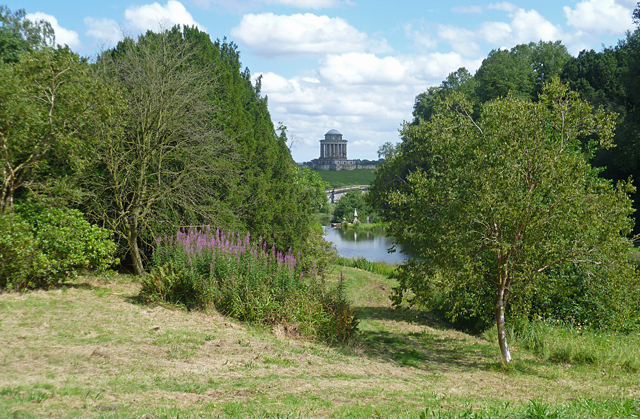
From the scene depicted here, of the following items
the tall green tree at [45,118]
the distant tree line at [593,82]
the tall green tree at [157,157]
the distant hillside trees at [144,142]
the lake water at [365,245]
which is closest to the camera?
the tall green tree at [45,118]

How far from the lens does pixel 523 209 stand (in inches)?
338

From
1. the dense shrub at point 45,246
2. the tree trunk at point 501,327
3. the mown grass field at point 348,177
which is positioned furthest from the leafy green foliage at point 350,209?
the tree trunk at point 501,327

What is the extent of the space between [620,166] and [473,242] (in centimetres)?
2671

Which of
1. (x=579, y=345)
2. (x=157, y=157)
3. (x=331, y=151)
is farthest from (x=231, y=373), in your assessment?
(x=331, y=151)

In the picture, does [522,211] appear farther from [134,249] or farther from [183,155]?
[134,249]

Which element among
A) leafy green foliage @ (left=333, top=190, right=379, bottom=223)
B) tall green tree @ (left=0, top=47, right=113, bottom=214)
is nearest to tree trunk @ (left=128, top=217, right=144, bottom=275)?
tall green tree @ (left=0, top=47, right=113, bottom=214)

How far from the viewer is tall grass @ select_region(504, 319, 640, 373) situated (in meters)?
9.49

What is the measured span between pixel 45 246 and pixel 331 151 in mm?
156208

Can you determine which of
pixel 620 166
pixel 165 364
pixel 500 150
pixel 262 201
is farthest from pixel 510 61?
pixel 165 364

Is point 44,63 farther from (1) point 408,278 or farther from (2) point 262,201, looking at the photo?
(1) point 408,278

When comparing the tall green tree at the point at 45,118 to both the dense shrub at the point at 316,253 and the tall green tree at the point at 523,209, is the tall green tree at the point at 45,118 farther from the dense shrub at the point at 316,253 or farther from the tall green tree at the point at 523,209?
the dense shrub at the point at 316,253

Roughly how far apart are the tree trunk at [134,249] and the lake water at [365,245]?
19.0m

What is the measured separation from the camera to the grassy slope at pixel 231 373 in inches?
205

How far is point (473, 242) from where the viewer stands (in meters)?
8.79
